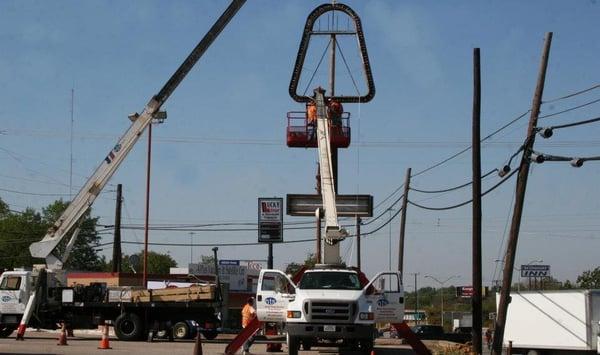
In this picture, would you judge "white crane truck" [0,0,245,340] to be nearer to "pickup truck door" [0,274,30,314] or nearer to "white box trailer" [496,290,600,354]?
"pickup truck door" [0,274,30,314]

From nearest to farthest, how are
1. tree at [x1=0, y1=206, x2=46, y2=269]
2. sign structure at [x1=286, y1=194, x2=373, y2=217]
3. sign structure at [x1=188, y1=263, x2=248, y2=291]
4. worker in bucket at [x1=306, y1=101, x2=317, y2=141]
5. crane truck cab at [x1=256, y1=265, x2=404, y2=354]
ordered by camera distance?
1. crane truck cab at [x1=256, y1=265, x2=404, y2=354]
2. worker in bucket at [x1=306, y1=101, x2=317, y2=141]
3. sign structure at [x1=286, y1=194, x2=373, y2=217]
4. sign structure at [x1=188, y1=263, x2=248, y2=291]
5. tree at [x1=0, y1=206, x2=46, y2=269]

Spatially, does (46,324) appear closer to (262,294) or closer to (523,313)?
(262,294)

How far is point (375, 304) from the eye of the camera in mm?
20641

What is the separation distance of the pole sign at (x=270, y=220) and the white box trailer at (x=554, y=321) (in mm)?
29956

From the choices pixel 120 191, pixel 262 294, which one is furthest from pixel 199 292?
pixel 120 191

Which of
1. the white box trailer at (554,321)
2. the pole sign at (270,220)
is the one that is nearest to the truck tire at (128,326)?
the white box trailer at (554,321)

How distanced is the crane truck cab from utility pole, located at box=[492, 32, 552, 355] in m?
4.74

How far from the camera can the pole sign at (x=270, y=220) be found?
59.4 meters

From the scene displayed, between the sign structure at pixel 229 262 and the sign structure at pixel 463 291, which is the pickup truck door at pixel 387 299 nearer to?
the sign structure at pixel 229 262

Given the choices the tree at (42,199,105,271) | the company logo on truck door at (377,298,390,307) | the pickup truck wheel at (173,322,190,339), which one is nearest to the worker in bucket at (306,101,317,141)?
the pickup truck wheel at (173,322,190,339)

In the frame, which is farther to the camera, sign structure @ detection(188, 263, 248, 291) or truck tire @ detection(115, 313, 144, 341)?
sign structure @ detection(188, 263, 248, 291)

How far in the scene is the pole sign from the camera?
195ft

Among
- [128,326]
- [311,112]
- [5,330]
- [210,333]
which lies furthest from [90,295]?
[311,112]

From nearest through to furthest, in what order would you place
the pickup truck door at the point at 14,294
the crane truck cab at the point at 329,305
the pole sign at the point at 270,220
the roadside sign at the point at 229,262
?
1. the crane truck cab at the point at 329,305
2. the pickup truck door at the point at 14,294
3. the pole sign at the point at 270,220
4. the roadside sign at the point at 229,262
